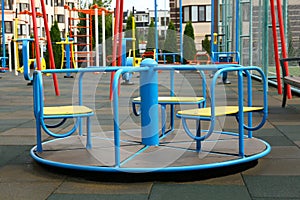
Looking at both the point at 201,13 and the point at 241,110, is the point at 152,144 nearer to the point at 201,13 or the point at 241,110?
the point at 241,110

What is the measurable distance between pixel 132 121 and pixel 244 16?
36.5 ft

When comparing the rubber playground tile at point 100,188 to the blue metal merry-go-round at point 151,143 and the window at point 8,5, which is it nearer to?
the blue metal merry-go-round at point 151,143

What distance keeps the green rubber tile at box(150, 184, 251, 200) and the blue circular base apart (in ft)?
0.87

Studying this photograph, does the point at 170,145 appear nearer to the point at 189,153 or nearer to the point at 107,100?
the point at 189,153

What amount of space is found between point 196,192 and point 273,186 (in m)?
0.58

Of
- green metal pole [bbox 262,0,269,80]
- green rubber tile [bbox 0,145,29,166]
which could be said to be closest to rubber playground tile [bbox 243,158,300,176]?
green rubber tile [bbox 0,145,29,166]

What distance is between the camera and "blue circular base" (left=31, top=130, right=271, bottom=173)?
173 inches

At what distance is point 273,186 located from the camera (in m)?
3.97

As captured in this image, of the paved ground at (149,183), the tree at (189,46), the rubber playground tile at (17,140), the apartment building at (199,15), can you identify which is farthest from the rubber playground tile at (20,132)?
the apartment building at (199,15)

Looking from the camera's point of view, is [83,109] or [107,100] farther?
[107,100]

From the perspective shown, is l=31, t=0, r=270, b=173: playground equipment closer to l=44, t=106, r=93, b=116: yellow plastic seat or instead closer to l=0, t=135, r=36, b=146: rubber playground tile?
l=44, t=106, r=93, b=116: yellow plastic seat

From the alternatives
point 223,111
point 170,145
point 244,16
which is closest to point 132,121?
point 170,145

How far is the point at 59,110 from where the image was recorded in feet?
16.3

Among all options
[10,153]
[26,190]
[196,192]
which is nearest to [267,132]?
[196,192]
